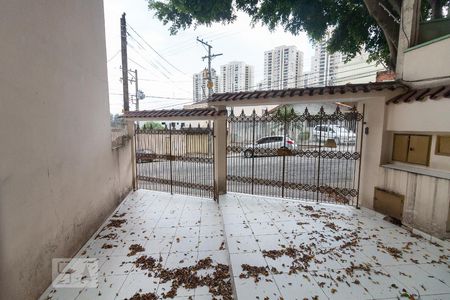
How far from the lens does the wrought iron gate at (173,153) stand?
6.01 meters

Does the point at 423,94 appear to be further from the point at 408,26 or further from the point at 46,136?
the point at 46,136

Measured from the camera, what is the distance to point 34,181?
8.40 feet

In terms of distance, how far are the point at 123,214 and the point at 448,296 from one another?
222 inches

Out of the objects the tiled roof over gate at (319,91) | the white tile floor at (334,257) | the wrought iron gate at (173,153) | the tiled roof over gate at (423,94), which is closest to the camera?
the white tile floor at (334,257)

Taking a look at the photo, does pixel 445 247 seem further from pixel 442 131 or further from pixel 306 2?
pixel 306 2

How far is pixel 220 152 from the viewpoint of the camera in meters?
5.60

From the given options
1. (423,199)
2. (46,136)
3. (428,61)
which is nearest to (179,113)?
(46,136)

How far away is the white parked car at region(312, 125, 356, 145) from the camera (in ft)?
16.8

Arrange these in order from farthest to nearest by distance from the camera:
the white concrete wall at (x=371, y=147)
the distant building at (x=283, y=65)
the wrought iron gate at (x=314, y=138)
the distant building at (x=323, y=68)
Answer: the distant building at (x=283, y=65)
the distant building at (x=323, y=68)
the wrought iron gate at (x=314, y=138)
the white concrete wall at (x=371, y=147)

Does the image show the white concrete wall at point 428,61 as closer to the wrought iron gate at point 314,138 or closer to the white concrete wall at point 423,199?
the wrought iron gate at point 314,138

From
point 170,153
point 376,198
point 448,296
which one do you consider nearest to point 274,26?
point 170,153

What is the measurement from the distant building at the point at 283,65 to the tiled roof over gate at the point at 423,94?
44.9ft

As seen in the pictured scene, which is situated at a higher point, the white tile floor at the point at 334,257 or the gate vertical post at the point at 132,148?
the gate vertical post at the point at 132,148

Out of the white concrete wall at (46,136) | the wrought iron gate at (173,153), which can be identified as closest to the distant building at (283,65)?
the wrought iron gate at (173,153)
